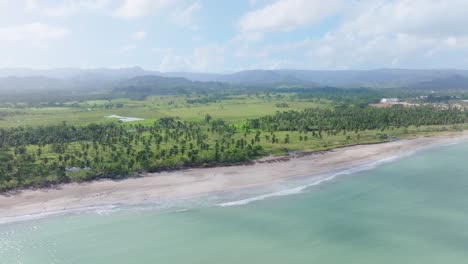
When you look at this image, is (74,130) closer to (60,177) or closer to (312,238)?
(60,177)

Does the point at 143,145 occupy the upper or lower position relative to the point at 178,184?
upper

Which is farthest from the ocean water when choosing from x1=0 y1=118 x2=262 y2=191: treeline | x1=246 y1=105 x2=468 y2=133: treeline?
x1=246 y1=105 x2=468 y2=133: treeline

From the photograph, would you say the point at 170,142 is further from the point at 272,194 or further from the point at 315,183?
the point at 315,183

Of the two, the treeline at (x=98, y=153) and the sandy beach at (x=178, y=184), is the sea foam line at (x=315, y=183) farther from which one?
the treeline at (x=98, y=153)

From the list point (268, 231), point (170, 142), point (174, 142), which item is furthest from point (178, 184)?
point (170, 142)

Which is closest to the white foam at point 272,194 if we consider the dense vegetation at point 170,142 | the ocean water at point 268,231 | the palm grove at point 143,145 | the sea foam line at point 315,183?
the sea foam line at point 315,183

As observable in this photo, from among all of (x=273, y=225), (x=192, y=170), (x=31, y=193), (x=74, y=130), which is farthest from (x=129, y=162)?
(x=74, y=130)

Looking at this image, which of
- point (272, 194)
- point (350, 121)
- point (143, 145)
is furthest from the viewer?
point (350, 121)
